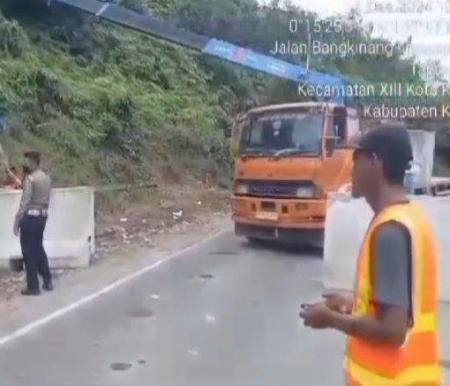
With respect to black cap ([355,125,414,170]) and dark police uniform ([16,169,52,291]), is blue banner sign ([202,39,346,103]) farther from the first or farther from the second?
black cap ([355,125,414,170])

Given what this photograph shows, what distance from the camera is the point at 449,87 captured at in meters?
29.2

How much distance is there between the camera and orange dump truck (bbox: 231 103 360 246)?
1491 centimetres

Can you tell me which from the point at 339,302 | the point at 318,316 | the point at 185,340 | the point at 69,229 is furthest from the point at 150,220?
the point at 318,316

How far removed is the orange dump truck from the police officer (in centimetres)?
483

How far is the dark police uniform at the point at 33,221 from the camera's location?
11281 mm

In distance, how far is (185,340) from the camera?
28.7ft

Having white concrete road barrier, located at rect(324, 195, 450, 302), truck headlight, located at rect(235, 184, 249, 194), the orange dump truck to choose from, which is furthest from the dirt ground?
white concrete road barrier, located at rect(324, 195, 450, 302)

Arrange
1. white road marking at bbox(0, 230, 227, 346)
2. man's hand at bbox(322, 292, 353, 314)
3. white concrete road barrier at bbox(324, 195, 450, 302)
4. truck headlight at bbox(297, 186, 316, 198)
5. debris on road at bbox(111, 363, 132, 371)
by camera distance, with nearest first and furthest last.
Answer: man's hand at bbox(322, 292, 353, 314) → debris on road at bbox(111, 363, 132, 371) → white road marking at bbox(0, 230, 227, 346) → white concrete road barrier at bbox(324, 195, 450, 302) → truck headlight at bbox(297, 186, 316, 198)

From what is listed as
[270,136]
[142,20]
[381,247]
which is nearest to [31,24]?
[142,20]

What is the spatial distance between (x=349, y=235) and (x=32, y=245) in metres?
3.75

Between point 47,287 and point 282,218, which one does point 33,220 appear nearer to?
point 47,287

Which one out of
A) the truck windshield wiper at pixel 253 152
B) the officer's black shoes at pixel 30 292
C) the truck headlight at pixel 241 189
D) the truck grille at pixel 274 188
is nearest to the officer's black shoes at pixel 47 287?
the officer's black shoes at pixel 30 292

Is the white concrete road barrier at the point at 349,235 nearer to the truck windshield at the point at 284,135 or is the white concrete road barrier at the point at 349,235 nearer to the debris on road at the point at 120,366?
the debris on road at the point at 120,366

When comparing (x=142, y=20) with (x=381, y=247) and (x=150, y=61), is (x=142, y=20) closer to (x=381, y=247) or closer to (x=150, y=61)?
(x=150, y=61)
